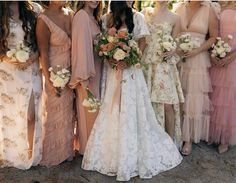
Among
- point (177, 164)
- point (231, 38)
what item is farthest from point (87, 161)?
point (231, 38)

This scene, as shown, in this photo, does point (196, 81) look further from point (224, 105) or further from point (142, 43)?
point (142, 43)

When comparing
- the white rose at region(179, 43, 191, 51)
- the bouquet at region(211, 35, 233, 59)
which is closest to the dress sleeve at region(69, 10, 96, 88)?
the white rose at region(179, 43, 191, 51)

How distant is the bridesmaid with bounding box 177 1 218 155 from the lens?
3.63 m

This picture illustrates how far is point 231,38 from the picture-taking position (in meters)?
3.63

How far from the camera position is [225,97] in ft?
12.5

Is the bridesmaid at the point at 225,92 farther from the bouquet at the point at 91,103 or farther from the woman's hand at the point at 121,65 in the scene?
the bouquet at the point at 91,103

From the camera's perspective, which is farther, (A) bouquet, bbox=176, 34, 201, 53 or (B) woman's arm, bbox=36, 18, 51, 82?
(A) bouquet, bbox=176, 34, 201, 53

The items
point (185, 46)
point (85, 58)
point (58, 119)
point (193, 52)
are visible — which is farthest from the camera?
point (193, 52)

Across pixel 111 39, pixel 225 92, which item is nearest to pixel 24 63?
pixel 111 39

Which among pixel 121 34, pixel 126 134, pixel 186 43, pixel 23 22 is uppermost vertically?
pixel 23 22

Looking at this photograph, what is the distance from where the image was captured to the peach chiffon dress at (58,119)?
3.30 meters

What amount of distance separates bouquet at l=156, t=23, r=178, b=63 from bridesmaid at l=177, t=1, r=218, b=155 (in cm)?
23

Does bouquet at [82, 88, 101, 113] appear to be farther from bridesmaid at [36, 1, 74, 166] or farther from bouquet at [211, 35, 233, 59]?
bouquet at [211, 35, 233, 59]

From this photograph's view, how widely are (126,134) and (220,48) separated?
1.30 metres
